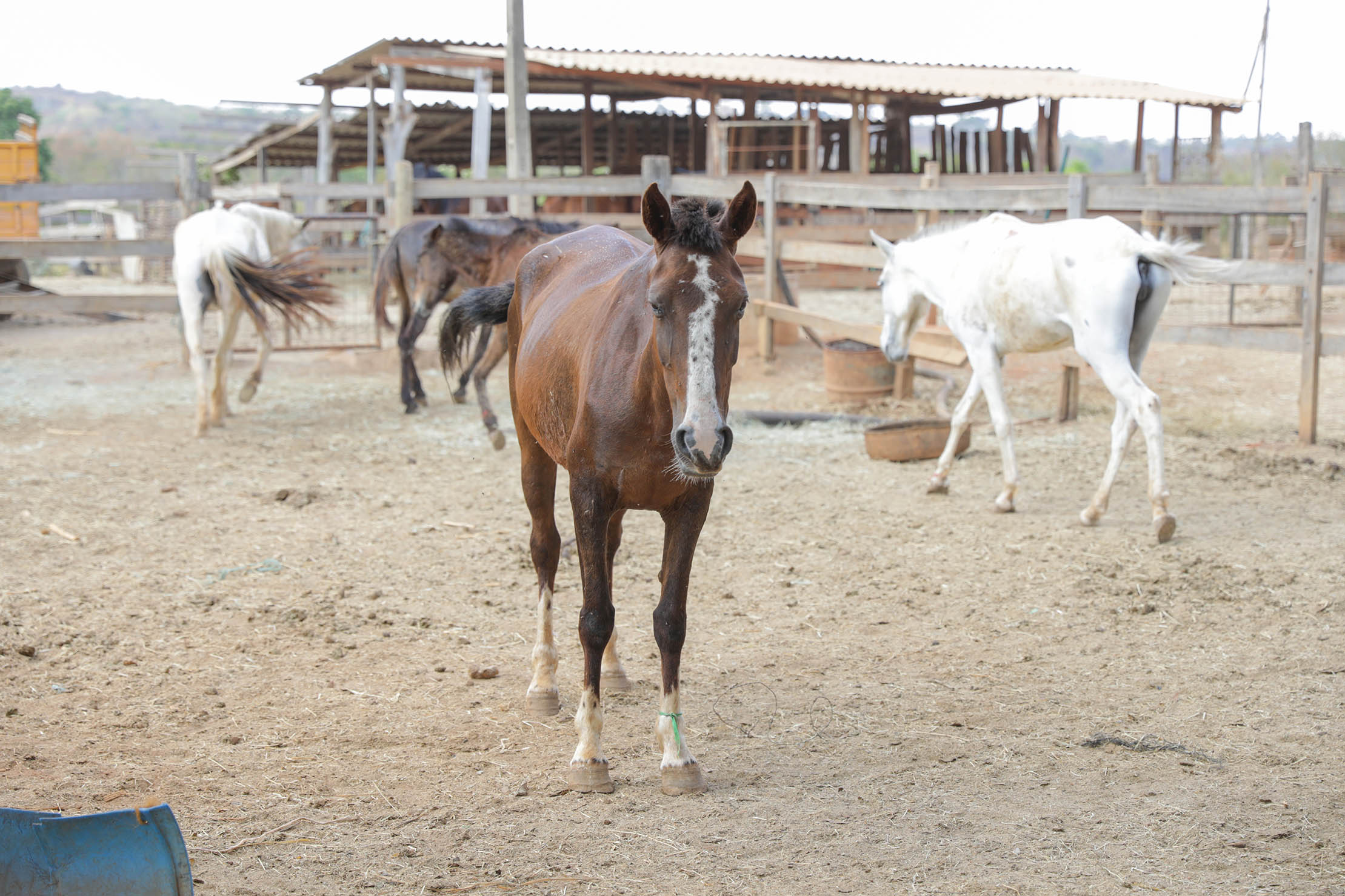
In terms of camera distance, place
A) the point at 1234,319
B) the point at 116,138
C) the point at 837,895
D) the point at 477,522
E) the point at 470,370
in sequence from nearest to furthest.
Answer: the point at 837,895
the point at 477,522
the point at 470,370
the point at 1234,319
the point at 116,138

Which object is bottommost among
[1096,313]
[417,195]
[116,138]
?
[1096,313]

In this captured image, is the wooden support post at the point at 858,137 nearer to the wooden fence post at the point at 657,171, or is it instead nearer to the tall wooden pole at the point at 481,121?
the tall wooden pole at the point at 481,121

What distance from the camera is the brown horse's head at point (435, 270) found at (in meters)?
9.28

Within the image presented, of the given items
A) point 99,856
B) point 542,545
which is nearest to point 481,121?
point 542,545

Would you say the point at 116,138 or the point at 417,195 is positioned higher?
the point at 116,138

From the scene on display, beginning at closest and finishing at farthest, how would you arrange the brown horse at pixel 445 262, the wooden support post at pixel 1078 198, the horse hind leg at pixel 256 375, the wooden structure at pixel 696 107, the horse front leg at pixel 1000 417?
1. the horse front leg at pixel 1000 417
2. the wooden support post at pixel 1078 198
3. the brown horse at pixel 445 262
4. the horse hind leg at pixel 256 375
5. the wooden structure at pixel 696 107

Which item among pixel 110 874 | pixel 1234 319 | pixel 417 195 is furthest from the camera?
pixel 1234 319

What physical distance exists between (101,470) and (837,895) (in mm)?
6429

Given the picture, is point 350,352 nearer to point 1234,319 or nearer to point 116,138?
point 1234,319

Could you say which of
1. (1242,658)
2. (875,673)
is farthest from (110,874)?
(1242,658)

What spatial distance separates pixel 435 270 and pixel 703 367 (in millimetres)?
7150

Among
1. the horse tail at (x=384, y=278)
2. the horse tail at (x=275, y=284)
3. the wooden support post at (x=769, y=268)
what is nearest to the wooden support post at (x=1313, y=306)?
the wooden support post at (x=769, y=268)

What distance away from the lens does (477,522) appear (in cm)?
621

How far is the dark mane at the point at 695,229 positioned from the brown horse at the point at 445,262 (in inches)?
235
